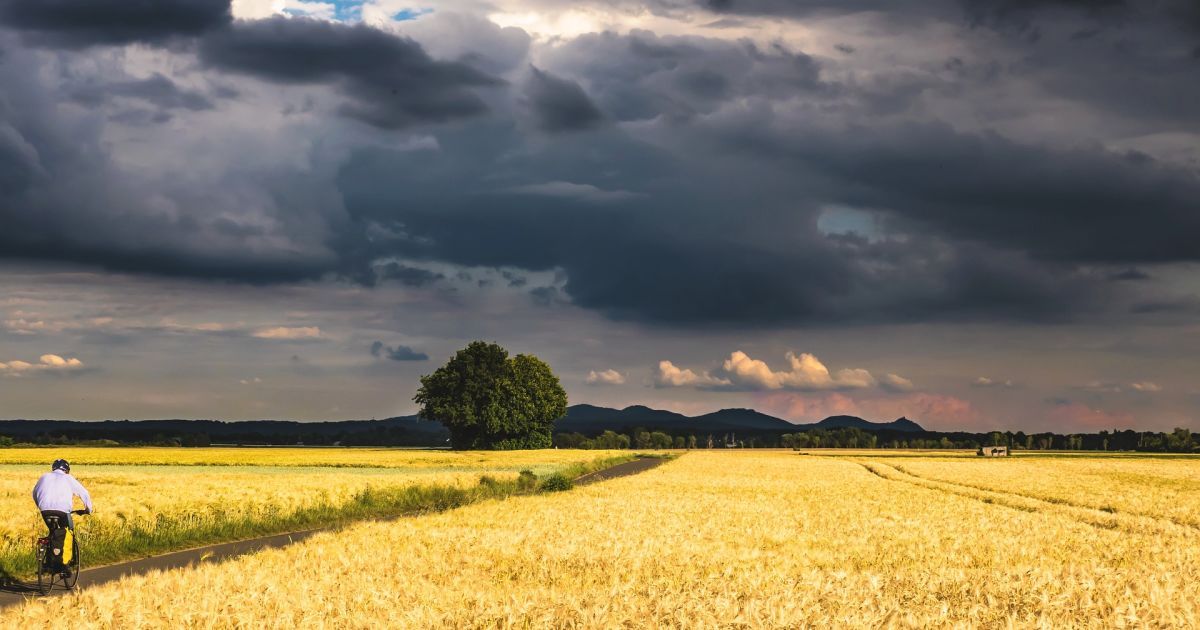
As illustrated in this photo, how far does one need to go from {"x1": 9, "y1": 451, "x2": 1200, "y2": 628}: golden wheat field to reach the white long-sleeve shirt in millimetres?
1740

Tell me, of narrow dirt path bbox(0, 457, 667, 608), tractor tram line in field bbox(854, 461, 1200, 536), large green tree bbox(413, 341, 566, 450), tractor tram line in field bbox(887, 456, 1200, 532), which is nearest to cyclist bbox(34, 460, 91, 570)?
narrow dirt path bbox(0, 457, 667, 608)

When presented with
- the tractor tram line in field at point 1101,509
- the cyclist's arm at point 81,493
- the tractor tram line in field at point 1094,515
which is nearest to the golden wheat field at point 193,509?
the cyclist's arm at point 81,493

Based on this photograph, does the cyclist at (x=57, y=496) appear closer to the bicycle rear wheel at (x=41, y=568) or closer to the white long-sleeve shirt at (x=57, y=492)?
the white long-sleeve shirt at (x=57, y=492)

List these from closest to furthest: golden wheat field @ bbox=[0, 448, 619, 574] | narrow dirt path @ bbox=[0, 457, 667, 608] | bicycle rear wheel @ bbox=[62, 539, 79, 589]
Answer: bicycle rear wheel @ bbox=[62, 539, 79, 589], narrow dirt path @ bbox=[0, 457, 667, 608], golden wheat field @ bbox=[0, 448, 619, 574]

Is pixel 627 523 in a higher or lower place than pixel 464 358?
A: lower

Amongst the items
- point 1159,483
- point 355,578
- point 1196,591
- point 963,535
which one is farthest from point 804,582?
point 1159,483

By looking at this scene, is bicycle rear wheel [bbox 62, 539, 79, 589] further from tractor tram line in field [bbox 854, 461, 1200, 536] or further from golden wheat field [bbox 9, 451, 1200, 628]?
tractor tram line in field [bbox 854, 461, 1200, 536]

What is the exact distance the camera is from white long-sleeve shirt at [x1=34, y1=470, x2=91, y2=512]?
17.7 m

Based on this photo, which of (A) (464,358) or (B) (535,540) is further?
(A) (464,358)

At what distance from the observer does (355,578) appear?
17.1 metres

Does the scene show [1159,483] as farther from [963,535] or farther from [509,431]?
[509,431]

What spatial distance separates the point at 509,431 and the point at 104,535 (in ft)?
346

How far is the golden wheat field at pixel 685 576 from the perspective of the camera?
13.2m

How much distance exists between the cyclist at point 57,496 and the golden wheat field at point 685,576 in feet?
5.25
